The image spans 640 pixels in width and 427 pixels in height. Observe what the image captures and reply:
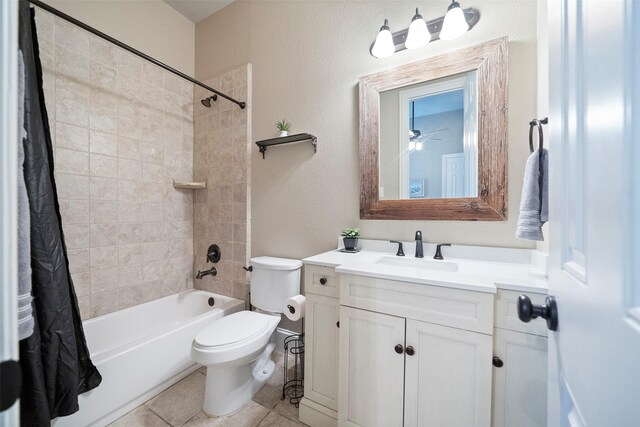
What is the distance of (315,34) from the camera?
6.04 feet

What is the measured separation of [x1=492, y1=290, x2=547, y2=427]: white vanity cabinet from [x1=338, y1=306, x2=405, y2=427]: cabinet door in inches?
13.0

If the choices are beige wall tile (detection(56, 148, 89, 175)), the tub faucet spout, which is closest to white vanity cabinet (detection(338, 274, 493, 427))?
the tub faucet spout

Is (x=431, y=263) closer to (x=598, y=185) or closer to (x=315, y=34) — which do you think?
(x=598, y=185)

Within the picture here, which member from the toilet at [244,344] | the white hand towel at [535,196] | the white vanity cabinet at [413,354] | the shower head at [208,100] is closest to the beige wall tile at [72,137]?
the shower head at [208,100]

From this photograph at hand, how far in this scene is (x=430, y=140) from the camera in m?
1.44

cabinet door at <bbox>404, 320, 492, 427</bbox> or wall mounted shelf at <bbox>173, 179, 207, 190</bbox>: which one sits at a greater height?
wall mounted shelf at <bbox>173, 179, 207, 190</bbox>

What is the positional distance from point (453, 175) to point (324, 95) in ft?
3.41

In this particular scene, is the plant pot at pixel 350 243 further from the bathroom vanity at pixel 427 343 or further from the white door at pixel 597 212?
the white door at pixel 597 212

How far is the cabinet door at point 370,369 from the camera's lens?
1047mm

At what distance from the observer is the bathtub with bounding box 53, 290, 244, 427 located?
131 centimetres

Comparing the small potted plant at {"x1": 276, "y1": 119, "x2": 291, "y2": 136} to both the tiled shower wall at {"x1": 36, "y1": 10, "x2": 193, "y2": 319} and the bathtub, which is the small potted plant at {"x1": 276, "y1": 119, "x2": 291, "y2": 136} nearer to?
the tiled shower wall at {"x1": 36, "y1": 10, "x2": 193, "y2": 319}

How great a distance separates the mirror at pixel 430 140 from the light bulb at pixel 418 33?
22cm

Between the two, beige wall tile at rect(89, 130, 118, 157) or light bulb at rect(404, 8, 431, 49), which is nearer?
light bulb at rect(404, 8, 431, 49)

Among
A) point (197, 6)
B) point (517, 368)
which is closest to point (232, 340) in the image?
point (517, 368)
